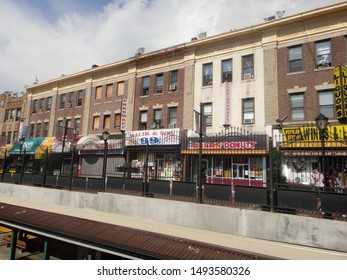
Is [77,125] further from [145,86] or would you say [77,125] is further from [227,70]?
[227,70]

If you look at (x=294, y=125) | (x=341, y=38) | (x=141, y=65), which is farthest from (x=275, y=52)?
(x=141, y=65)

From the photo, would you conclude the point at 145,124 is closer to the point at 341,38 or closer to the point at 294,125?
the point at 294,125

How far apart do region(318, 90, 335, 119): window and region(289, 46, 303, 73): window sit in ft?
8.06

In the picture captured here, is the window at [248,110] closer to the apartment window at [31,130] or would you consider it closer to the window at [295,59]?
the window at [295,59]

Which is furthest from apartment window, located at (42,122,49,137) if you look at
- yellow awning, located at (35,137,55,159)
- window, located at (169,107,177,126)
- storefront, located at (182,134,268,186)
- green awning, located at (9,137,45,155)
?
storefront, located at (182,134,268,186)

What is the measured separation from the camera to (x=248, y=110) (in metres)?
18.8

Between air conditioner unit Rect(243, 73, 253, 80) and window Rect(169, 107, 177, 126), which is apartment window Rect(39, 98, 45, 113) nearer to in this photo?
window Rect(169, 107, 177, 126)

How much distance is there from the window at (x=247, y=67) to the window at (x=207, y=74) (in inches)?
108

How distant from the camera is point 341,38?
1625 cm

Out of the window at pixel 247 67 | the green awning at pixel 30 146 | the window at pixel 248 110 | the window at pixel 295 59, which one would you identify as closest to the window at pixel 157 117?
the window at pixel 248 110

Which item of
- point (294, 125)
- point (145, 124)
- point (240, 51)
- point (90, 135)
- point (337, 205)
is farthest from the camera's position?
point (90, 135)

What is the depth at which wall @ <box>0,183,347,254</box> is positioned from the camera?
634 cm

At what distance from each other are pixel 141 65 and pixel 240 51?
32.1 ft

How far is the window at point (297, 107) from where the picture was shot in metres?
16.9
